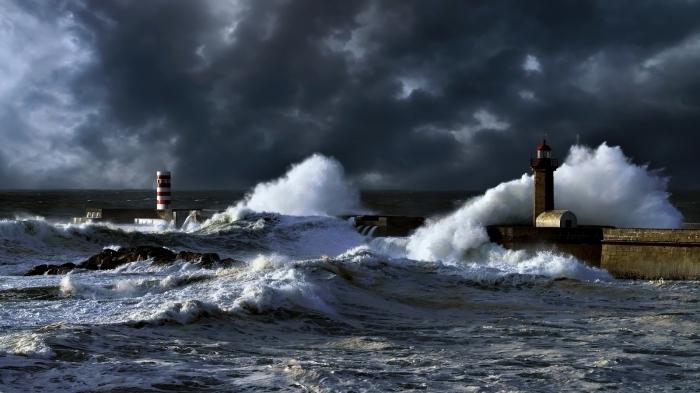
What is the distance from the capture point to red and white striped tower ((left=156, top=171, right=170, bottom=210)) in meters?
22.2

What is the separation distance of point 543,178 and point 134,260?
7671mm

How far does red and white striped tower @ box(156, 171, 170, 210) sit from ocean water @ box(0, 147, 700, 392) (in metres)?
7.38

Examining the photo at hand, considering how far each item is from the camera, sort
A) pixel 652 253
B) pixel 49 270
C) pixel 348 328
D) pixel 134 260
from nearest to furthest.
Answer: pixel 348 328 < pixel 49 270 < pixel 134 260 < pixel 652 253

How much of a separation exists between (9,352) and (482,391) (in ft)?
10.3

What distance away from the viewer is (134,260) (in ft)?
39.3

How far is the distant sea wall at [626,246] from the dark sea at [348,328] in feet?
1.17

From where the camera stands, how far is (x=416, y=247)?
1623 centimetres

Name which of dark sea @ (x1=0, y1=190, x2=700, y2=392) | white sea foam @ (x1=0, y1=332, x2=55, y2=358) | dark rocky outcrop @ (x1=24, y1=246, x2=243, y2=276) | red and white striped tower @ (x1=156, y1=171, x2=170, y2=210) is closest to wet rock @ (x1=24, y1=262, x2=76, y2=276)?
dark rocky outcrop @ (x1=24, y1=246, x2=243, y2=276)

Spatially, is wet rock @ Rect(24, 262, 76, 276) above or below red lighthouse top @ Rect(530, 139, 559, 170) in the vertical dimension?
below

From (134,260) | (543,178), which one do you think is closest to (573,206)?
(543,178)

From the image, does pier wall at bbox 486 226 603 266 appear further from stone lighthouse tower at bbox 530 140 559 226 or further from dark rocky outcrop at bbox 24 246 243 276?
dark rocky outcrop at bbox 24 246 243 276

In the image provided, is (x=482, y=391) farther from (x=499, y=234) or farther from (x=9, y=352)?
(x=499, y=234)

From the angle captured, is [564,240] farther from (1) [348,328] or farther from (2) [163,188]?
(2) [163,188]

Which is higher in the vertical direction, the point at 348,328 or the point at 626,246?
the point at 626,246
